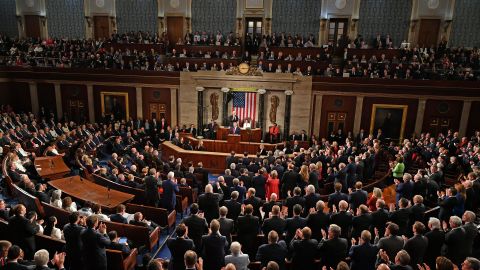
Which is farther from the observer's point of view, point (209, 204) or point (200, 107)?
point (200, 107)

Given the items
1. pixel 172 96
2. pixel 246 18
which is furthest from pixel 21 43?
pixel 246 18

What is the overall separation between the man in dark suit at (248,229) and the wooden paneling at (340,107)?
12543 mm

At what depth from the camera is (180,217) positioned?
961 centimetres

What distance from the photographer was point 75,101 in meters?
19.5

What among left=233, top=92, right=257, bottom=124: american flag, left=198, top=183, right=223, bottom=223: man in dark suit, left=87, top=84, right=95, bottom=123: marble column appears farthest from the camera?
left=87, top=84, right=95, bottom=123: marble column

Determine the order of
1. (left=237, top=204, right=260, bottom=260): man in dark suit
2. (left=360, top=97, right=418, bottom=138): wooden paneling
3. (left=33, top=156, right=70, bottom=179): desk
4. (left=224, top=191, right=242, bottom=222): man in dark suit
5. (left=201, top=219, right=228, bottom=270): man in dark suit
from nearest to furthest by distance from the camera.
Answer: (left=201, top=219, right=228, bottom=270): man in dark suit < (left=237, top=204, right=260, bottom=260): man in dark suit < (left=224, top=191, right=242, bottom=222): man in dark suit < (left=33, top=156, right=70, bottom=179): desk < (left=360, top=97, right=418, bottom=138): wooden paneling

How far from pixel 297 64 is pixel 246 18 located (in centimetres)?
599

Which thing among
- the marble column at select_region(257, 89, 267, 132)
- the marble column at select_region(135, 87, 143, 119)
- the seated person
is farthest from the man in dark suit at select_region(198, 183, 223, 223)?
the marble column at select_region(135, 87, 143, 119)

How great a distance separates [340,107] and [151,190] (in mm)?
11666

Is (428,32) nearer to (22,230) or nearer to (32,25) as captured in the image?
(22,230)

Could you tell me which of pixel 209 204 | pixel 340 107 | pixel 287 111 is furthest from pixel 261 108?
pixel 209 204

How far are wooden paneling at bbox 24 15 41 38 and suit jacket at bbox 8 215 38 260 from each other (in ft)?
73.4

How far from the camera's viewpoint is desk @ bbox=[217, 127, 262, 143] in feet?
52.2

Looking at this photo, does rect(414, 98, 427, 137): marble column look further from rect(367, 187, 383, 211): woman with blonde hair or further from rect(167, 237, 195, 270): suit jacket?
rect(167, 237, 195, 270): suit jacket
